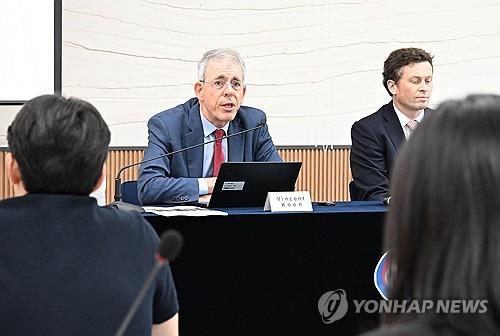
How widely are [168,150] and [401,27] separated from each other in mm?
2421

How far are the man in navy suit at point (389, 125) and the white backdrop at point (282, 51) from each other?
40.8 inches

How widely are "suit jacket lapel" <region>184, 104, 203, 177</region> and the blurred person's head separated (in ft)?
3.55

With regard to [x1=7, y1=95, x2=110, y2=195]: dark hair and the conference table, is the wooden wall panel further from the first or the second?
[x1=7, y1=95, x2=110, y2=195]: dark hair

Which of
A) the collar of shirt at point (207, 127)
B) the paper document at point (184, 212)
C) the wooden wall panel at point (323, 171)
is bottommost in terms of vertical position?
the wooden wall panel at point (323, 171)

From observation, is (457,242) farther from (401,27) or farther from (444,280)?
(401,27)

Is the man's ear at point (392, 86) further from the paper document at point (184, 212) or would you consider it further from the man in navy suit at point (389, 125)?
the paper document at point (184, 212)

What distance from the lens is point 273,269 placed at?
3322 mm

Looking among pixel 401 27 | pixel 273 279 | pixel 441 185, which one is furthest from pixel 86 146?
pixel 401 27

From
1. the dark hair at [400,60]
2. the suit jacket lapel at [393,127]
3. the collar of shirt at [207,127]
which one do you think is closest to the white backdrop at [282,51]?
the dark hair at [400,60]

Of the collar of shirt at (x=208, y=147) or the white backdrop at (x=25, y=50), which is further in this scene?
the white backdrop at (x=25, y=50)

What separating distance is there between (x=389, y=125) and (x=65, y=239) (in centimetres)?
300

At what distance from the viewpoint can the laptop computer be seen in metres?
3.54

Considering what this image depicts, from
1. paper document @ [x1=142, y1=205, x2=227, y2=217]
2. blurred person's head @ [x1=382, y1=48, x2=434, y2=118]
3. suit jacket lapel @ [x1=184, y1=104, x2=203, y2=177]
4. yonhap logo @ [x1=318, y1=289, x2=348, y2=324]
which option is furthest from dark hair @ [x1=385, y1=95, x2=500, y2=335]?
blurred person's head @ [x1=382, y1=48, x2=434, y2=118]

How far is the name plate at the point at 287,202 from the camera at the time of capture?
342cm
